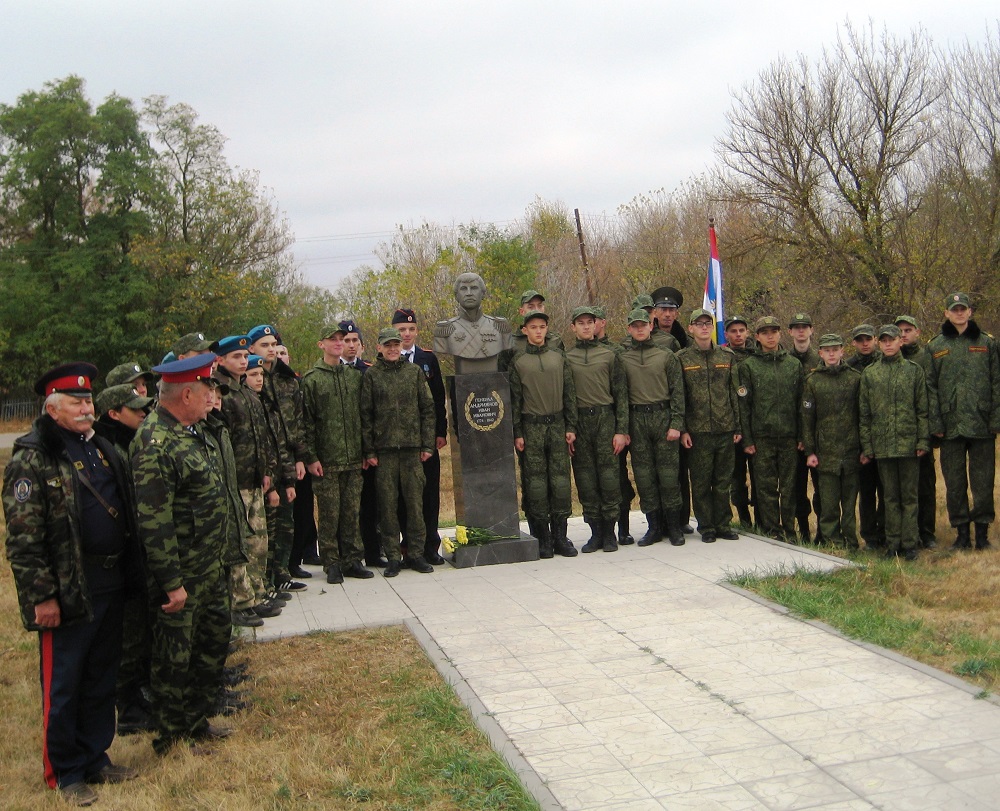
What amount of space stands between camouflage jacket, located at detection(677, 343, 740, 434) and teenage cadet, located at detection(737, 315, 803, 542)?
0.40 feet

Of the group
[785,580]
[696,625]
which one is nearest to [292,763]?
→ [696,625]

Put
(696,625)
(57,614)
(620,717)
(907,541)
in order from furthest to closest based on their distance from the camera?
(907,541)
(696,625)
(620,717)
(57,614)

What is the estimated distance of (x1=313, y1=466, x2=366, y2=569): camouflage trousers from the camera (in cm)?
750

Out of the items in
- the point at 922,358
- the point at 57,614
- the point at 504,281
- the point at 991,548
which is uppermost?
the point at 504,281

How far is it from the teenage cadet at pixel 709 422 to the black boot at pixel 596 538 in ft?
3.10

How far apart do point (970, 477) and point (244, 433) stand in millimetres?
6090

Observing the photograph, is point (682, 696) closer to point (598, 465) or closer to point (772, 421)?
point (598, 465)

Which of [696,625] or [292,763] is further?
[696,625]

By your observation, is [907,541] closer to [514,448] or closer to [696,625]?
[696,625]

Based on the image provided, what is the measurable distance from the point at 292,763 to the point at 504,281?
21.9 metres

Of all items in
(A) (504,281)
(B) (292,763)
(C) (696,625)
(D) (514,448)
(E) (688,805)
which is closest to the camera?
(E) (688,805)

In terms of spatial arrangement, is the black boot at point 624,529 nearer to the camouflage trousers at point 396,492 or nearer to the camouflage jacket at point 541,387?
the camouflage jacket at point 541,387

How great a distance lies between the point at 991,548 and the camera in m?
7.93

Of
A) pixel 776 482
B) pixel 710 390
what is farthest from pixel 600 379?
pixel 776 482
